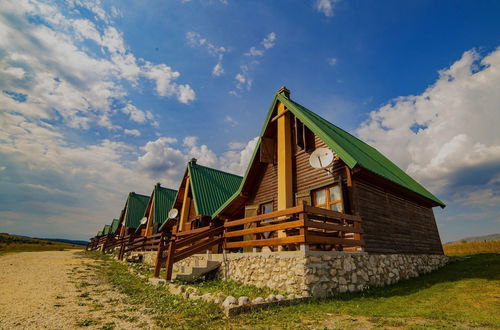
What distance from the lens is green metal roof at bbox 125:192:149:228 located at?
38000mm

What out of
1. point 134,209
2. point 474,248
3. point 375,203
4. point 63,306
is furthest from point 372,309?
point 134,209

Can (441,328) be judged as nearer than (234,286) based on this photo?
Yes

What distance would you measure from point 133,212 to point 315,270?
3702cm

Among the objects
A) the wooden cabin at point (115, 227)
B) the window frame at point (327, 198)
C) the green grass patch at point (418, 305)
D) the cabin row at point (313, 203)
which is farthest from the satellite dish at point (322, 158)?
the wooden cabin at point (115, 227)

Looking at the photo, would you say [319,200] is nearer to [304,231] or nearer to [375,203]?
[375,203]

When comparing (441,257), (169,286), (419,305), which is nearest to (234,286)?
(169,286)

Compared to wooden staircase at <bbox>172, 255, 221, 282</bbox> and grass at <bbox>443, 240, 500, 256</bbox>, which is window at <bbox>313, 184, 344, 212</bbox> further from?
grass at <bbox>443, 240, 500, 256</bbox>

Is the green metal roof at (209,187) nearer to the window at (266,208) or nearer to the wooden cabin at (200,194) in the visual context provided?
the wooden cabin at (200,194)

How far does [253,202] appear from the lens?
1647 centimetres

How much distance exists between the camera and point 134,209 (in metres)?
39.9

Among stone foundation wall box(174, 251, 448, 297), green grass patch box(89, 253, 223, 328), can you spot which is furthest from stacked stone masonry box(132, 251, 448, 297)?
green grass patch box(89, 253, 223, 328)

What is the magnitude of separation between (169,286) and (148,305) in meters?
2.42

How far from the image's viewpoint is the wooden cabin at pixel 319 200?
9.83 metres

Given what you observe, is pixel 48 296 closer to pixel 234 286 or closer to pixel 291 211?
pixel 234 286
